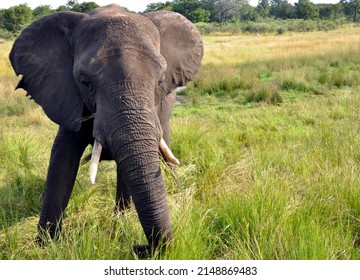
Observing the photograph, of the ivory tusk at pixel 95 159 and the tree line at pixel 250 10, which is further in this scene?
the tree line at pixel 250 10

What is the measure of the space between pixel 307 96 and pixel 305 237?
747cm

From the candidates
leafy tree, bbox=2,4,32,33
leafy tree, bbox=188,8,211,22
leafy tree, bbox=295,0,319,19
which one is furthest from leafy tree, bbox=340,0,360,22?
leafy tree, bbox=2,4,32,33

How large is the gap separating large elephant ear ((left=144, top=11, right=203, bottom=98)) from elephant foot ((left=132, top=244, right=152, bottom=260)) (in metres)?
1.31

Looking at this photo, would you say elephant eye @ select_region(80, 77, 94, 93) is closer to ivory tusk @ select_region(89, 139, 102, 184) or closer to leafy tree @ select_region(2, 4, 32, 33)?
ivory tusk @ select_region(89, 139, 102, 184)

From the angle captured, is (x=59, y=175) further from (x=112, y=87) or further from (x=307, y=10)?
(x=307, y=10)

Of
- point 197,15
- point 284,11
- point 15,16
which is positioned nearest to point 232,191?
point 15,16

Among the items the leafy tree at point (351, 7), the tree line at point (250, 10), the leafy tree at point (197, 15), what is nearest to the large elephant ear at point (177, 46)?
the tree line at point (250, 10)

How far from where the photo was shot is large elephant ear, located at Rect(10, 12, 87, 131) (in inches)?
131

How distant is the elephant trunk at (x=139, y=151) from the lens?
102 inches

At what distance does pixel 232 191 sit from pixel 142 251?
3.78 feet

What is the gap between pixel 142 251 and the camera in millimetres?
2828

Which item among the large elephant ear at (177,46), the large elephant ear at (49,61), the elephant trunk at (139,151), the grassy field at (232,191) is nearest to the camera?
the elephant trunk at (139,151)

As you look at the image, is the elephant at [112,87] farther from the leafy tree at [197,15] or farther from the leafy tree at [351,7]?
the leafy tree at [351,7]
